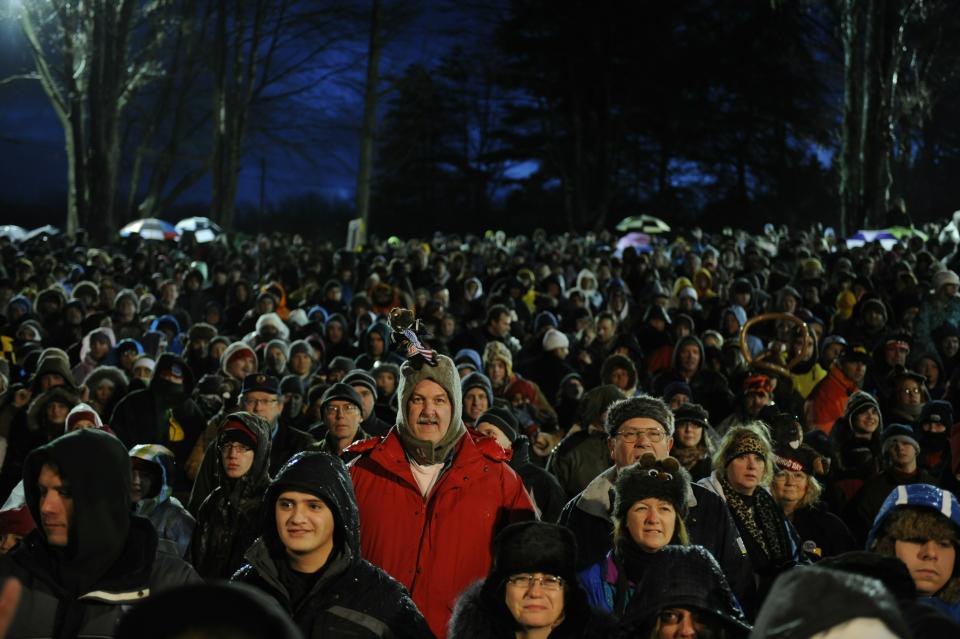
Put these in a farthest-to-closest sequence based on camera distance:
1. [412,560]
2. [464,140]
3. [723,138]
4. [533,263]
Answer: [464,140] → [723,138] → [533,263] → [412,560]

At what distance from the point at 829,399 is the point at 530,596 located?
6.23 m

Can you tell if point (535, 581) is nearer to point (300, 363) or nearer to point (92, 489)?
point (92, 489)

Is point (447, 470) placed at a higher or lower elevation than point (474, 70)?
lower

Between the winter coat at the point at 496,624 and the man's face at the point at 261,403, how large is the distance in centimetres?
393

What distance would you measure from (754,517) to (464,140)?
5423 cm

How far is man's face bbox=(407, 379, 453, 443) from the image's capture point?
15.4ft

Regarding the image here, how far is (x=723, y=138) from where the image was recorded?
50.6 m

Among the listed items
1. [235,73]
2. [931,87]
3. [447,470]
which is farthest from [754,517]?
[931,87]

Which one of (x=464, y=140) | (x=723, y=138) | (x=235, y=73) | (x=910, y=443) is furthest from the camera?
(x=464, y=140)

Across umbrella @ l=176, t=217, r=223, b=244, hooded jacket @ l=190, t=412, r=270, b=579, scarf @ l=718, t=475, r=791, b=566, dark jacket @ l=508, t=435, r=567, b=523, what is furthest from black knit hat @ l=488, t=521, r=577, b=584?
umbrella @ l=176, t=217, r=223, b=244

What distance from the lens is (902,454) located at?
716 centimetres

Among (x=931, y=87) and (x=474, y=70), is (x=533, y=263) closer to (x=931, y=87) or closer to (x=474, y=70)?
(x=931, y=87)

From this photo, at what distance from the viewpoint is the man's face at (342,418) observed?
22.2 ft

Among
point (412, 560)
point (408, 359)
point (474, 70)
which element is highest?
point (474, 70)
